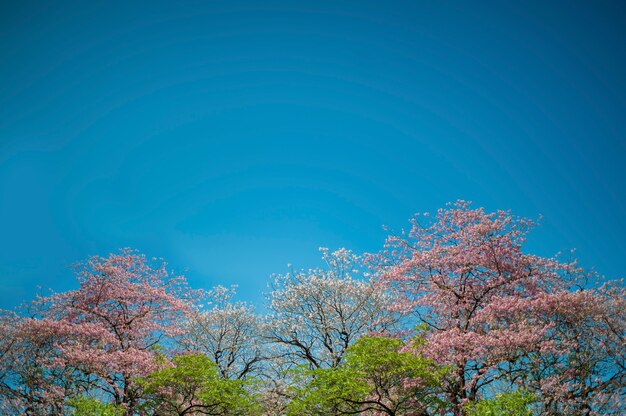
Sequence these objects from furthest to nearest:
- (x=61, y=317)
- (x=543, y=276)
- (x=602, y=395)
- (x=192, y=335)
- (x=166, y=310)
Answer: (x=192, y=335), (x=166, y=310), (x=61, y=317), (x=543, y=276), (x=602, y=395)

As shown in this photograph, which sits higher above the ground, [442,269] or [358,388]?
[442,269]

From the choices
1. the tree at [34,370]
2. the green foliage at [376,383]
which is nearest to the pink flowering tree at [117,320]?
the tree at [34,370]

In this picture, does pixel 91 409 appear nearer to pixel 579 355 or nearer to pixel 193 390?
pixel 193 390

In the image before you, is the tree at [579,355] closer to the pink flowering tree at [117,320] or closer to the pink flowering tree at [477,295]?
the pink flowering tree at [477,295]

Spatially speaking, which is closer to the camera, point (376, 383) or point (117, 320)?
point (376, 383)

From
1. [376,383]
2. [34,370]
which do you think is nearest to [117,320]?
[34,370]

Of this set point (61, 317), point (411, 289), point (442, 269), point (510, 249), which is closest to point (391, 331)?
point (411, 289)

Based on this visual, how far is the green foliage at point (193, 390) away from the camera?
19781 millimetres

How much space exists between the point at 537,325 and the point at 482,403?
5688 mm

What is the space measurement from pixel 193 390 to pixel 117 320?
8077mm

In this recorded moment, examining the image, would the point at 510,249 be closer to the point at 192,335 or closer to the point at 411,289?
the point at 411,289

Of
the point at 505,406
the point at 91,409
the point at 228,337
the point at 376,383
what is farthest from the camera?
the point at 228,337

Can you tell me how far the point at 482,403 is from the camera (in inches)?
589

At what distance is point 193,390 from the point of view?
2016 cm
